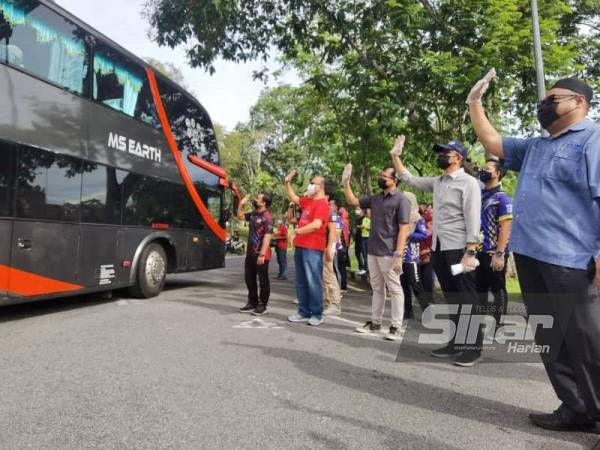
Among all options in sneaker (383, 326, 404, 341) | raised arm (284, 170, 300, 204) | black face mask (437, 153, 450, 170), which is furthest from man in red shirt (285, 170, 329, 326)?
black face mask (437, 153, 450, 170)

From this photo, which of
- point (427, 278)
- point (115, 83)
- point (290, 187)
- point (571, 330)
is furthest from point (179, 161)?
point (571, 330)

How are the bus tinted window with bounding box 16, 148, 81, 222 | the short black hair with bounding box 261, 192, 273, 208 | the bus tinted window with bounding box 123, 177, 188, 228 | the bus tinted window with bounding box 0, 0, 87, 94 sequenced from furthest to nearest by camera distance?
the bus tinted window with bounding box 123, 177, 188, 228, the short black hair with bounding box 261, 192, 273, 208, the bus tinted window with bounding box 16, 148, 81, 222, the bus tinted window with bounding box 0, 0, 87, 94

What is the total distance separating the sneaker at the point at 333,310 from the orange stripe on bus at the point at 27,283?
3.53m

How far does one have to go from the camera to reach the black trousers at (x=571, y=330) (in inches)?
95.7

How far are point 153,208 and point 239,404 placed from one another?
5.44 metres

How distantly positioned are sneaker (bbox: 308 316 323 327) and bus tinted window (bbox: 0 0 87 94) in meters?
4.42

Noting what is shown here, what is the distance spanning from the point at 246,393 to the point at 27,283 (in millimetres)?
3669

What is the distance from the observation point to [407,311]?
636 cm

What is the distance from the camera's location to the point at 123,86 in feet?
23.2

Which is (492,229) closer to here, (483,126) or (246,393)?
(483,126)

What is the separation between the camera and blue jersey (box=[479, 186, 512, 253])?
4766mm

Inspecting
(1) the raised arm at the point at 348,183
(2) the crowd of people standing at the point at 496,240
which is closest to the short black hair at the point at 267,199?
(2) the crowd of people standing at the point at 496,240

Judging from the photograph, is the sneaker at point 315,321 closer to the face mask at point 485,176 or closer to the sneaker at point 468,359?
the sneaker at point 468,359

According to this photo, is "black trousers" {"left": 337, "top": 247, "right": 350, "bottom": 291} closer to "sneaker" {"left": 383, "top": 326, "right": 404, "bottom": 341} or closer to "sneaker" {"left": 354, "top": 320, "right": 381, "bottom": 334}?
"sneaker" {"left": 354, "top": 320, "right": 381, "bottom": 334}
